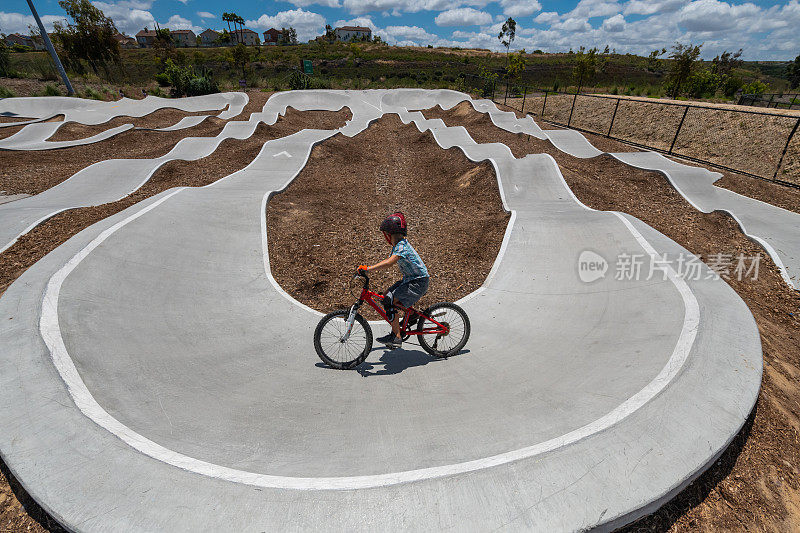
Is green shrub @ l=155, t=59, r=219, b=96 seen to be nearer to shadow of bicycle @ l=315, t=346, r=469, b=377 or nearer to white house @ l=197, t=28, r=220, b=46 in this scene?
shadow of bicycle @ l=315, t=346, r=469, b=377

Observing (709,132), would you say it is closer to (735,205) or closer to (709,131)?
(709,131)

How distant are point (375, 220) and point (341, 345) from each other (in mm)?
6153

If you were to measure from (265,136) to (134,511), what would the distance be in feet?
64.1

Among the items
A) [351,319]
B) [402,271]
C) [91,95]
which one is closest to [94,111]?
[91,95]

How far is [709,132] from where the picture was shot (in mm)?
19812

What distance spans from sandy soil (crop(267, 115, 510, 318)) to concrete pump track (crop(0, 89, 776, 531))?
814mm

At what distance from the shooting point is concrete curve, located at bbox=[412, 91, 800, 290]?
7.61 m

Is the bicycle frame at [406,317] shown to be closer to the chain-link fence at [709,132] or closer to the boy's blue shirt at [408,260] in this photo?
the boy's blue shirt at [408,260]

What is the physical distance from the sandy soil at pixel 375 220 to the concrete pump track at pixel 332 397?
814mm

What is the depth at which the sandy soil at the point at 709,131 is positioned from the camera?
1567 cm

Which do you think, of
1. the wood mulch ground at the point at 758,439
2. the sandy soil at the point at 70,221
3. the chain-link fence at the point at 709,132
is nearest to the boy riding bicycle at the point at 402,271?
the wood mulch ground at the point at 758,439

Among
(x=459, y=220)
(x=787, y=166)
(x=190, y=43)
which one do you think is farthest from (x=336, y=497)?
(x=190, y=43)

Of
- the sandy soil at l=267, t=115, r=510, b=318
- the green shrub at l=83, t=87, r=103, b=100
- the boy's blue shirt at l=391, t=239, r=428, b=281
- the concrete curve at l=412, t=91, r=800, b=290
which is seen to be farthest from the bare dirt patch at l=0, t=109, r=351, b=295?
the green shrub at l=83, t=87, r=103, b=100

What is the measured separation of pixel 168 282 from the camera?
5.59 m
